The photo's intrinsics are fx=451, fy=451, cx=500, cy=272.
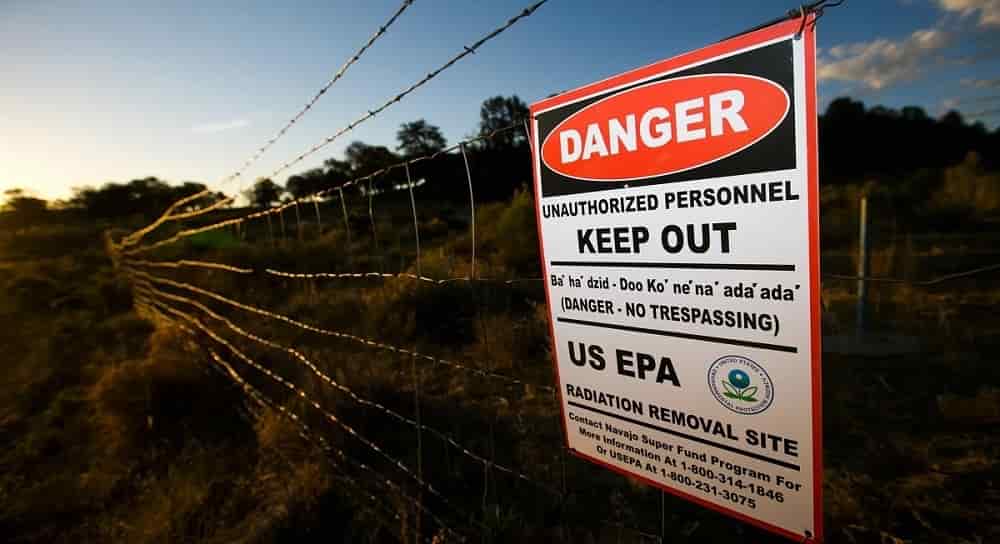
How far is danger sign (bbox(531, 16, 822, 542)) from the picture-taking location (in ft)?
2.77

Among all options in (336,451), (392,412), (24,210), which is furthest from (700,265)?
(24,210)

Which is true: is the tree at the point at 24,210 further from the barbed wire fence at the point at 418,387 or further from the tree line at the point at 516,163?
the barbed wire fence at the point at 418,387

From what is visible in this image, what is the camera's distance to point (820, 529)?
0.93 meters

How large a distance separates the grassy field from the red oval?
0.72 meters

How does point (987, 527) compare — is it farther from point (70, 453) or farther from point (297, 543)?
point (70, 453)

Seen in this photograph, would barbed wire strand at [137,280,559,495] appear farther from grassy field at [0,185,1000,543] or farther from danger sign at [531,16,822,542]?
danger sign at [531,16,822,542]

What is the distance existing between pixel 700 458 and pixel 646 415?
154 millimetres

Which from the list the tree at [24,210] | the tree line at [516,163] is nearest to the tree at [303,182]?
the tree line at [516,163]

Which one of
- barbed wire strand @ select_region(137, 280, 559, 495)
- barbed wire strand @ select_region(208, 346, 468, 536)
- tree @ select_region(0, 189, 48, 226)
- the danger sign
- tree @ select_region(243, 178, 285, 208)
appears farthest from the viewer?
tree @ select_region(0, 189, 48, 226)

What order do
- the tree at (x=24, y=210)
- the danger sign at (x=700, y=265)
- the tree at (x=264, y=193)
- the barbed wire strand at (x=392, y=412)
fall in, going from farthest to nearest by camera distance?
the tree at (x=24, y=210)
the tree at (x=264, y=193)
the barbed wire strand at (x=392, y=412)
the danger sign at (x=700, y=265)

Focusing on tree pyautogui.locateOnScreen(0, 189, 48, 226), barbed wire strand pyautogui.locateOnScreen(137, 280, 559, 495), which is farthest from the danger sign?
tree pyautogui.locateOnScreen(0, 189, 48, 226)

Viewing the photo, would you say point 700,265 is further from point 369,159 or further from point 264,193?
point 264,193

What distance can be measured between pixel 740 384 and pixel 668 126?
0.58 metres

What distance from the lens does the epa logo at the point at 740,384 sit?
0.94m
